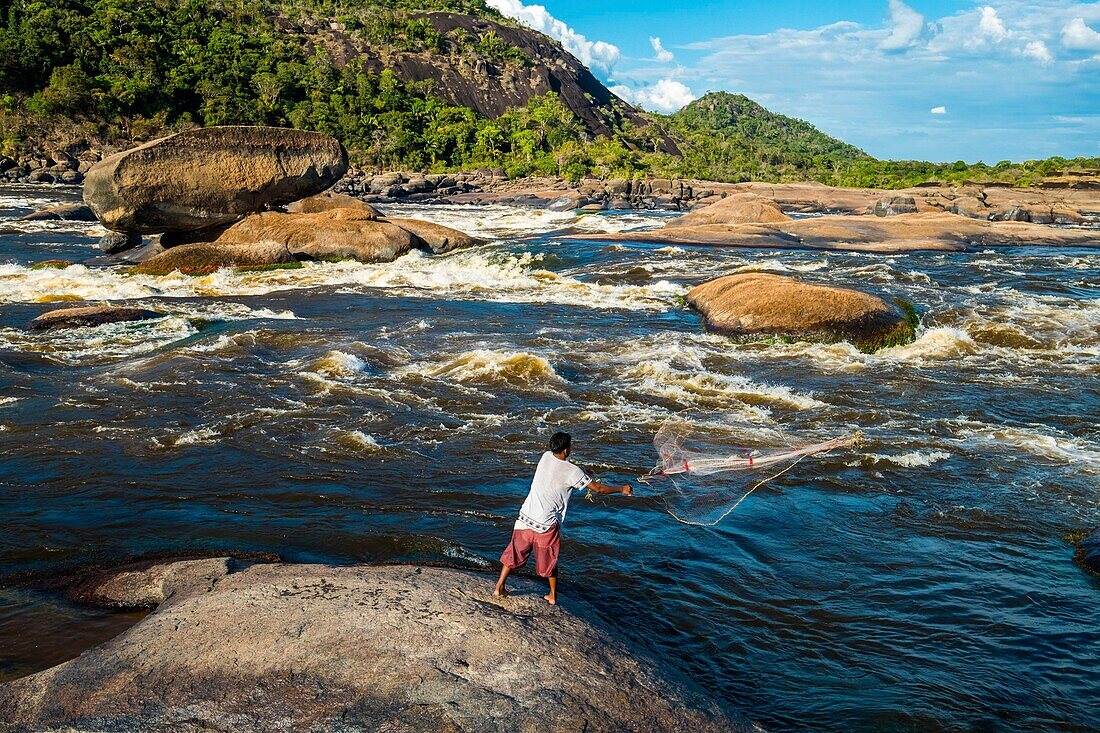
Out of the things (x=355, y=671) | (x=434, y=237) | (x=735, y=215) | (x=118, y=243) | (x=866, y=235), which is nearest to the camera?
(x=355, y=671)

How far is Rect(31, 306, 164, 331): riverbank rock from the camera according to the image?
1459 centimetres

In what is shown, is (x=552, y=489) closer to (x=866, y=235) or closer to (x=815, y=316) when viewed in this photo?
(x=815, y=316)

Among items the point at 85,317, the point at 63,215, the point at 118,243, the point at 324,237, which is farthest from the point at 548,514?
the point at 63,215

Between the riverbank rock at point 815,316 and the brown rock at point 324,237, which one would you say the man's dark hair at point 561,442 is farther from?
the brown rock at point 324,237

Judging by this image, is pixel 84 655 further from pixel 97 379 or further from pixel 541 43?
pixel 541 43

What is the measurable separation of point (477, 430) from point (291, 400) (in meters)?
2.65

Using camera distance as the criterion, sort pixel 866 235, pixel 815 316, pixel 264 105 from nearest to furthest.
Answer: pixel 815 316
pixel 866 235
pixel 264 105

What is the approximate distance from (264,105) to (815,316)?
8940 centimetres

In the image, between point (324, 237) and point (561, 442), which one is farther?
point (324, 237)

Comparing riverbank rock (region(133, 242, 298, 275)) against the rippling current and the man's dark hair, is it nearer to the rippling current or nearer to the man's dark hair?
the rippling current

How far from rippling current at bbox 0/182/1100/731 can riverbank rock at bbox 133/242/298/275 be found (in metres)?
3.19

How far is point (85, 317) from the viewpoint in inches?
581

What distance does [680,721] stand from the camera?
4477 mm

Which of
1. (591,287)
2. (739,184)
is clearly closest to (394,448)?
(591,287)
